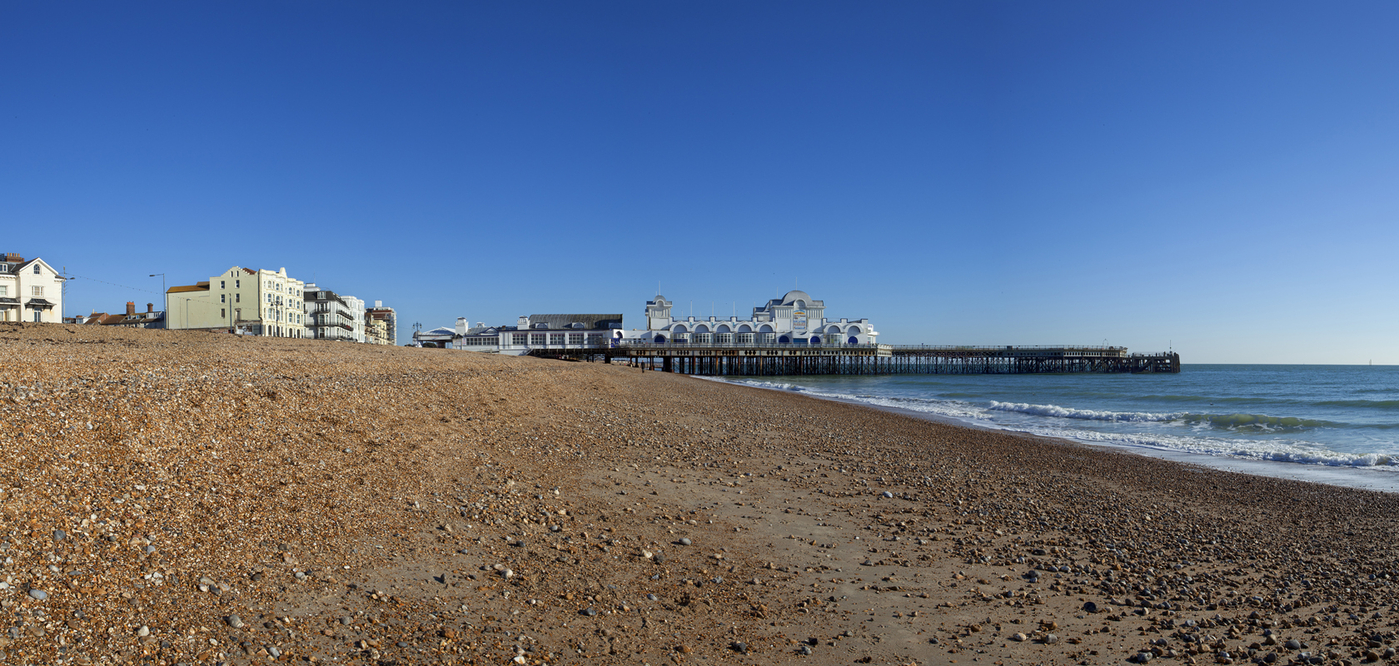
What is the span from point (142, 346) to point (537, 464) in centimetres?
1198

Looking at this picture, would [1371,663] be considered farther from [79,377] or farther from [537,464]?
[79,377]

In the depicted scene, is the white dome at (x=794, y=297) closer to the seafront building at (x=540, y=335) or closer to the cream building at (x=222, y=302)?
the seafront building at (x=540, y=335)

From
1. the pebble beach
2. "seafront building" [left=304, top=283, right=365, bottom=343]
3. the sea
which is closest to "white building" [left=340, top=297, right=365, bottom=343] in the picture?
"seafront building" [left=304, top=283, right=365, bottom=343]

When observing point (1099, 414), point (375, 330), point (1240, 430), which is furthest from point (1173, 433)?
point (375, 330)

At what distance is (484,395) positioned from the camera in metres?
13.5

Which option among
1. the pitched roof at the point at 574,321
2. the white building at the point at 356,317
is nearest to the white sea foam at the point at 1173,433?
the pitched roof at the point at 574,321

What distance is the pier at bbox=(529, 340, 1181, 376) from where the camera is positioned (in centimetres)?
6706

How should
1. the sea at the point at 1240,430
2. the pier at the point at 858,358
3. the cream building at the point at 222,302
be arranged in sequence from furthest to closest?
the pier at the point at 858,358, the cream building at the point at 222,302, the sea at the point at 1240,430

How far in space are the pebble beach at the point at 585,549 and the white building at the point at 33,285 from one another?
95.7 ft

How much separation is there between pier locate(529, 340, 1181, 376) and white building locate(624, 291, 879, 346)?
54.6 inches

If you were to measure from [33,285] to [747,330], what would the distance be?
62.0 meters

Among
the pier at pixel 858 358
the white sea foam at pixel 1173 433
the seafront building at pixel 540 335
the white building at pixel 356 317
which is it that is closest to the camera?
the white sea foam at pixel 1173 433

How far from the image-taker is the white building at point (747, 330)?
8069 centimetres

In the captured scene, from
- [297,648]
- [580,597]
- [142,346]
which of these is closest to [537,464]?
[580,597]
